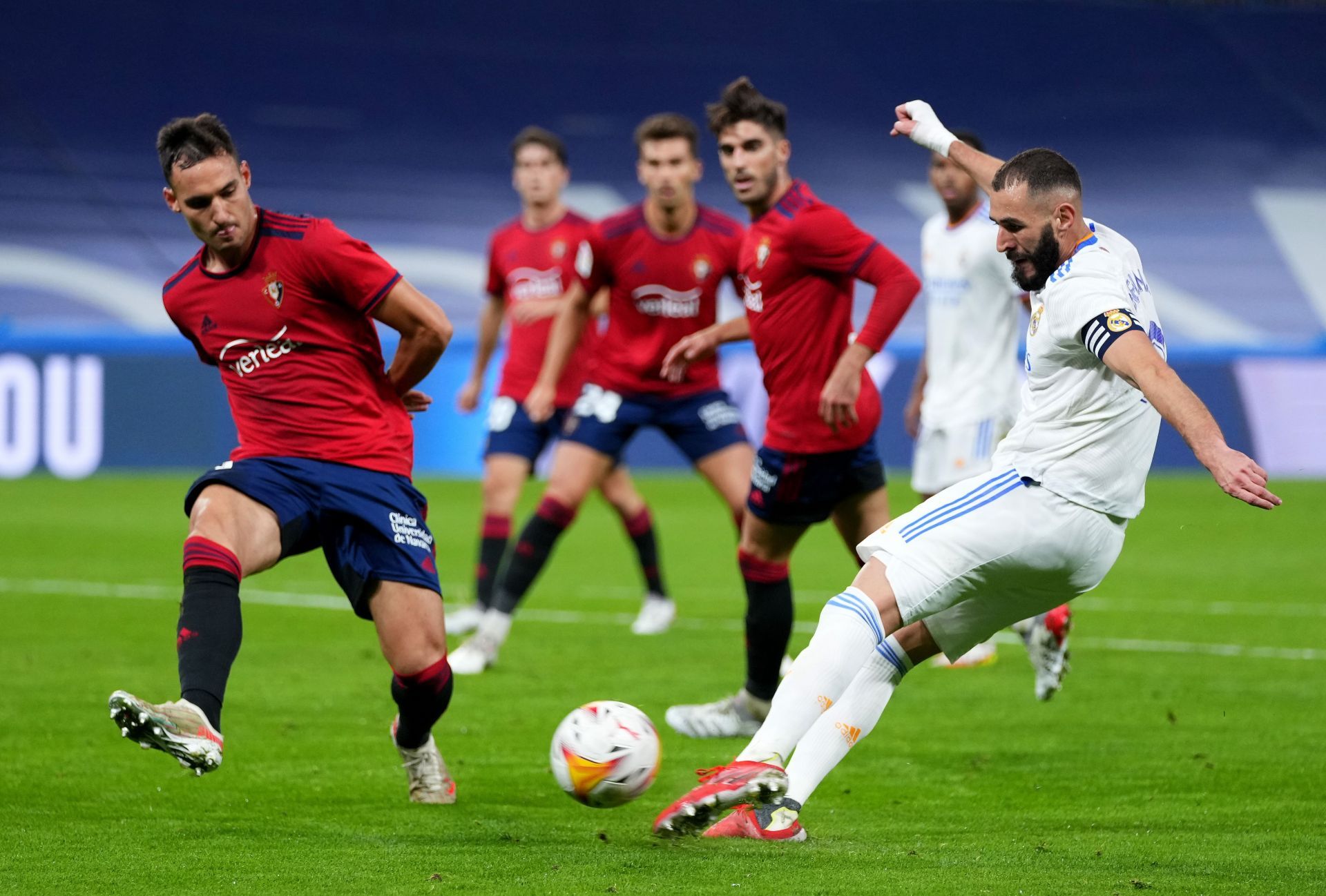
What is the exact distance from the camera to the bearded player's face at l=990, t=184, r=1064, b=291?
413 centimetres

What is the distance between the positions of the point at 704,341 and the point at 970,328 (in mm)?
1958

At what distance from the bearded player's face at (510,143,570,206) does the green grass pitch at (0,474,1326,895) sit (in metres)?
2.52

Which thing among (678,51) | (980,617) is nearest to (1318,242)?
(678,51)

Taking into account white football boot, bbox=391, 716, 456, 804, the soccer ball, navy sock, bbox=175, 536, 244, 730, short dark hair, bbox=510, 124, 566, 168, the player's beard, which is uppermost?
short dark hair, bbox=510, 124, 566, 168

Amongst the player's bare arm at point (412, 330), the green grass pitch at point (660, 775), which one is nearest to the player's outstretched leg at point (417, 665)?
the green grass pitch at point (660, 775)

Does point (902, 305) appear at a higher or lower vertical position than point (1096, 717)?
higher

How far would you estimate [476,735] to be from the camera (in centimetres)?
609

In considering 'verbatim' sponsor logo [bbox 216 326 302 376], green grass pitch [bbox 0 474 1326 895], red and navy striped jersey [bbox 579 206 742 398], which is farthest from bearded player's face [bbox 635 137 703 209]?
'verbatim' sponsor logo [bbox 216 326 302 376]

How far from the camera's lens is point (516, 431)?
29.0ft

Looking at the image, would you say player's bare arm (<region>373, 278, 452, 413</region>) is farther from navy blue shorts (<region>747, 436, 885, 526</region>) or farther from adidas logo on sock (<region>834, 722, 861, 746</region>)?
adidas logo on sock (<region>834, 722, 861, 746</region>)

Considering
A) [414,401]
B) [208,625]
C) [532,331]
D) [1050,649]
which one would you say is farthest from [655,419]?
[208,625]

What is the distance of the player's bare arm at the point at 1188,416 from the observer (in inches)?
138

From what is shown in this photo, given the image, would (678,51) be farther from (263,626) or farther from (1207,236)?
(263,626)

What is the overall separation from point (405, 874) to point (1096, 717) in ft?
11.1
